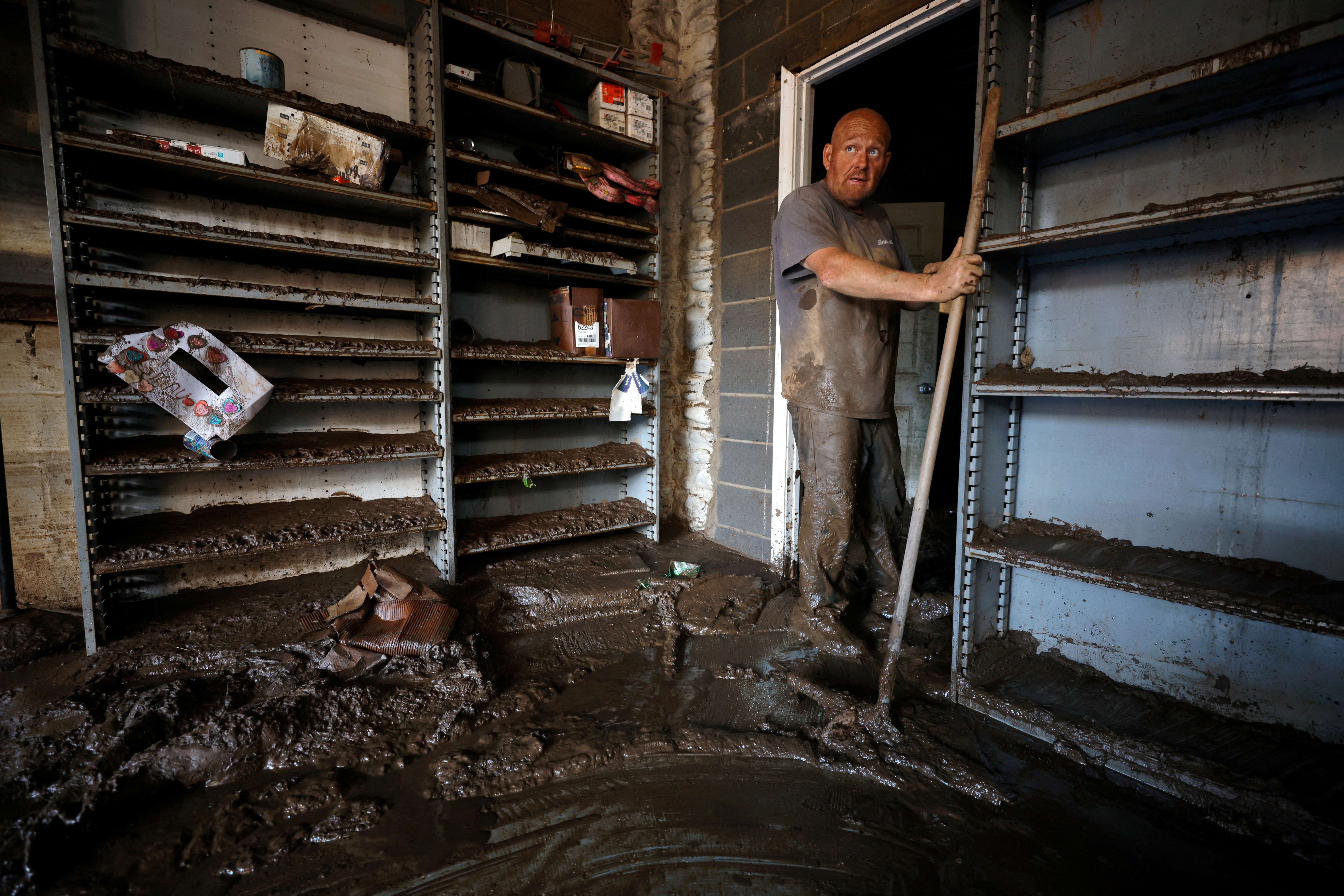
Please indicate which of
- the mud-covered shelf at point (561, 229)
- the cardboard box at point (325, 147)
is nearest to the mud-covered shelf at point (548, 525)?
the mud-covered shelf at point (561, 229)

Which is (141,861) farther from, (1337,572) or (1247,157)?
(1247,157)

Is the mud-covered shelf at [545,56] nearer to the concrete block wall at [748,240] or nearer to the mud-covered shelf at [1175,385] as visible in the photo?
the concrete block wall at [748,240]

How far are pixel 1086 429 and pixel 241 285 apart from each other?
10.3 feet

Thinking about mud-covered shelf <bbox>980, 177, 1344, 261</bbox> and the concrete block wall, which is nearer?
mud-covered shelf <bbox>980, 177, 1344, 261</bbox>

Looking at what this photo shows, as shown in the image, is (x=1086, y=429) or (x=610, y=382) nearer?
(x=1086, y=429)

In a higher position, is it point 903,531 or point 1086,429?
point 1086,429

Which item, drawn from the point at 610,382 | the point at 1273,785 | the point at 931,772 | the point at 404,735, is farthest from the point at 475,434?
the point at 1273,785

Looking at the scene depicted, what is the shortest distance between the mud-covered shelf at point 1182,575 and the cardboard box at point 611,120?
2678 mm

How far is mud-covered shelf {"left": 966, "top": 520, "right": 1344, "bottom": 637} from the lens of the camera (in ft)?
4.58

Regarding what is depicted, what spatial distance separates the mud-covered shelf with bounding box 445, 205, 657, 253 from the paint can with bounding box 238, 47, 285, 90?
2.47 ft

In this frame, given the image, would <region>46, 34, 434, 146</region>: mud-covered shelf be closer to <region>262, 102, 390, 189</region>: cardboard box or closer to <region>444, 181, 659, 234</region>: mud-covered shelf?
<region>262, 102, 390, 189</region>: cardboard box

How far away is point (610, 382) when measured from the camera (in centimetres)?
377

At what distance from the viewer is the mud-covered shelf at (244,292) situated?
206 cm

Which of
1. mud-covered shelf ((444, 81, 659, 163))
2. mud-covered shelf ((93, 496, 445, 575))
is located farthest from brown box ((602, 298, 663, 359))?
mud-covered shelf ((93, 496, 445, 575))
